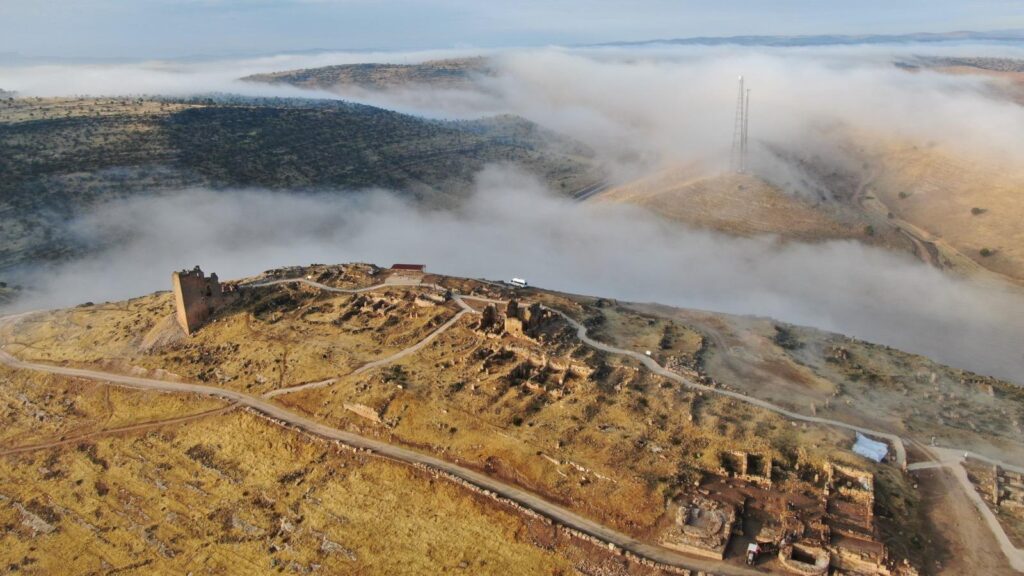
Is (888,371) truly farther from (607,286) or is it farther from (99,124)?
(99,124)

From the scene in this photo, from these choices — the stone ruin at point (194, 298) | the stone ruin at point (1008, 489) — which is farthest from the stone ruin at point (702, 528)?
the stone ruin at point (194, 298)

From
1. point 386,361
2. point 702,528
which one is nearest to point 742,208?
point 386,361

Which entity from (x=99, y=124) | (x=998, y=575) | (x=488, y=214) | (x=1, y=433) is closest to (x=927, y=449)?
(x=998, y=575)

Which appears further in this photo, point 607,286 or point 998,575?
point 607,286

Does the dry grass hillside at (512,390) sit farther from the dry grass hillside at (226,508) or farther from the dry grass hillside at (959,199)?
the dry grass hillside at (959,199)

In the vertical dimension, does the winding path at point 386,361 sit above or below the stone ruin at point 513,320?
below

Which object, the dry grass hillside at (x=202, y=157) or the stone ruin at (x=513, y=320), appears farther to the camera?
the dry grass hillside at (x=202, y=157)
